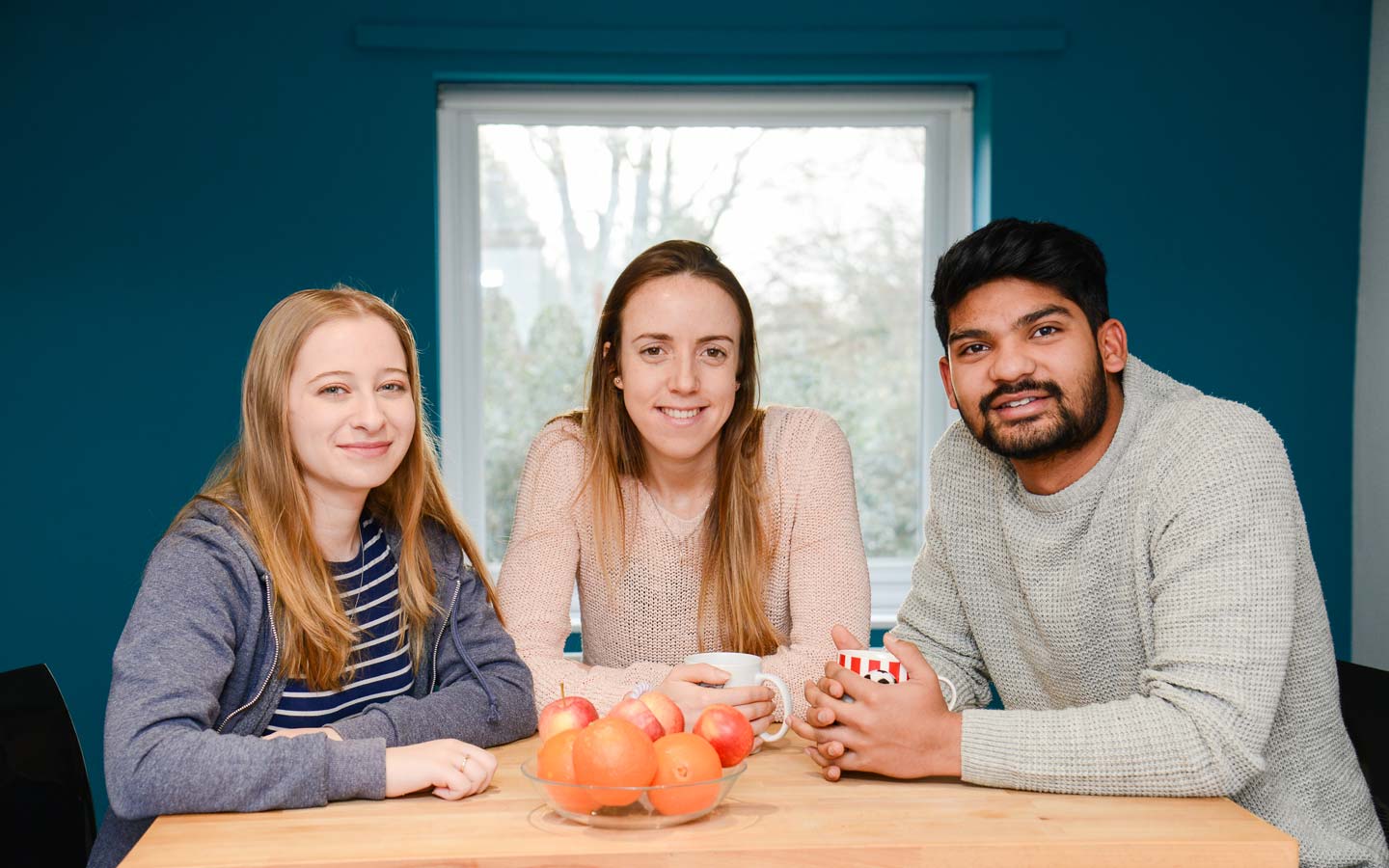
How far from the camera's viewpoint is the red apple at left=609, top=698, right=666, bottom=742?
1292 millimetres

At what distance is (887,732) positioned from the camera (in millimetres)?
1371

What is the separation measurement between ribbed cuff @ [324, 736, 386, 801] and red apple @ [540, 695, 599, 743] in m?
0.19

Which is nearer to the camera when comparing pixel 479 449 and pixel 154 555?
pixel 154 555

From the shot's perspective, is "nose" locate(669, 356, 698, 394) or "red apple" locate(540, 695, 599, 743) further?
"nose" locate(669, 356, 698, 394)

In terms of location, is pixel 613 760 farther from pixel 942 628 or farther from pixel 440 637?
pixel 942 628

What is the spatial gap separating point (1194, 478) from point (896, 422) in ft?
6.70

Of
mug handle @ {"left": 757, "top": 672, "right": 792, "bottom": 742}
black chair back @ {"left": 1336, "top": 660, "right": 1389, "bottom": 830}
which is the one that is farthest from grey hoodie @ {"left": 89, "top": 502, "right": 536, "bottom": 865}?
black chair back @ {"left": 1336, "top": 660, "right": 1389, "bottom": 830}

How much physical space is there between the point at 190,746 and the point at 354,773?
0.59ft

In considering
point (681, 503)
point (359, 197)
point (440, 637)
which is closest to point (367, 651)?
point (440, 637)

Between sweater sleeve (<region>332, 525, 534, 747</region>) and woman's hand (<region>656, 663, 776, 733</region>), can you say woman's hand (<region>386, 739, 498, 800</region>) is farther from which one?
woman's hand (<region>656, 663, 776, 733</region>)

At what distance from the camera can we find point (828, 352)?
3.51 meters

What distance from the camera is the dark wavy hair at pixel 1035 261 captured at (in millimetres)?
1674

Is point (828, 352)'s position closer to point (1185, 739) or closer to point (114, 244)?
point (114, 244)

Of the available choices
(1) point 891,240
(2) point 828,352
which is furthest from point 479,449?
(1) point 891,240
